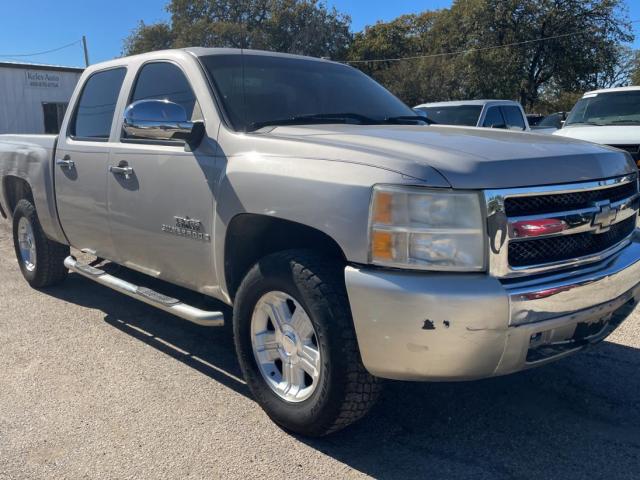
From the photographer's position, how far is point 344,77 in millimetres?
4445

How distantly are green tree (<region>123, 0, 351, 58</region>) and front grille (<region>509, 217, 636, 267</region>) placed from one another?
4209 centimetres

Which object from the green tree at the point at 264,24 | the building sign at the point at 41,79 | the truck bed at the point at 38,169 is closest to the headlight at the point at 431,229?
the truck bed at the point at 38,169

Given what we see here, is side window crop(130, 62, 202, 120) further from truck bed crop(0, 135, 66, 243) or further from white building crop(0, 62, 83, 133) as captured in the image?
white building crop(0, 62, 83, 133)

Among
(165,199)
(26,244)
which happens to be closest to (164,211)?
(165,199)

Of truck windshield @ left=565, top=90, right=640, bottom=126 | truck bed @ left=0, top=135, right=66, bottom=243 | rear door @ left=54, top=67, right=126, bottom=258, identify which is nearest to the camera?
rear door @ left=54, top=67, right=126, bottom=258

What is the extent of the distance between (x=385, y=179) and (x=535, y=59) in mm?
30424

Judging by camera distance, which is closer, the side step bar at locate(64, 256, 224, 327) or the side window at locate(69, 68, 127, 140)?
the side step bar at locate(64, 256, 224, 327)

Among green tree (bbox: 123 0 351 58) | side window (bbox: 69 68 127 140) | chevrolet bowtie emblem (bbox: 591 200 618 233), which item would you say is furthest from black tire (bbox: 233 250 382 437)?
green tree (bbox: 123 0 351 58)

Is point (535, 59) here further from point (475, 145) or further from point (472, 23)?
point (475, 145)

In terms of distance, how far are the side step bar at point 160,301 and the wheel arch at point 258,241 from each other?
183 millimetres

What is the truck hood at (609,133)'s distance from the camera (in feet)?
29.9

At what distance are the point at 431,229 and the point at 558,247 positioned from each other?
24.7 inches

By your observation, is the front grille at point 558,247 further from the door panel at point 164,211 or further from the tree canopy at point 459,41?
the tree canopy at point 459,41

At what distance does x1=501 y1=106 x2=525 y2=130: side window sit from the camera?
440 inches
